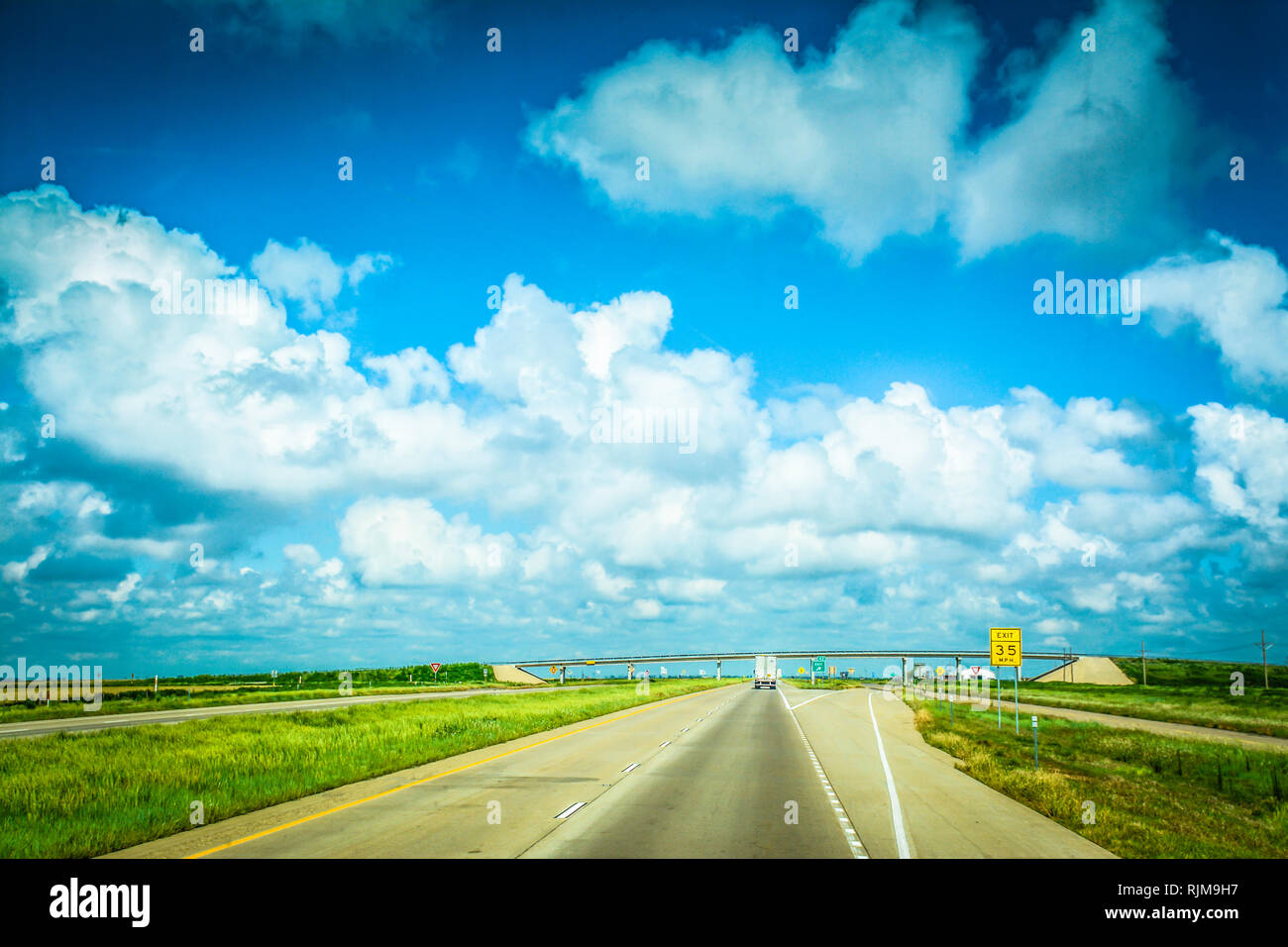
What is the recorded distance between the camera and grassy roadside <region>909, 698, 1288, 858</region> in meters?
13.1

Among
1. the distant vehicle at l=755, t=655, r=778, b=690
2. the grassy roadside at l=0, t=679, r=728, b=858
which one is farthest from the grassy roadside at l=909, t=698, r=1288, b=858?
the distant vehicle at l=755, t=655, r=778, b=690

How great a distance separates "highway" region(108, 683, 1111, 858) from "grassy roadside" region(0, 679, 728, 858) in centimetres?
80

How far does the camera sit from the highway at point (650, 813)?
1073 centimetres

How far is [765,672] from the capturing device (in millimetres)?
105812

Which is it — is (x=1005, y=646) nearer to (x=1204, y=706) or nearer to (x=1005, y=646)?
(x=1005, y=646)

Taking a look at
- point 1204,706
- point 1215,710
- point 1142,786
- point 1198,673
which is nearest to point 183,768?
point 1142,786

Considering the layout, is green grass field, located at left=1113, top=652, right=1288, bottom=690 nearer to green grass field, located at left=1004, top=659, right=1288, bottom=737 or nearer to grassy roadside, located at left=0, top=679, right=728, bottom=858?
green grass field, located at left=1004, top=659, right=1288, bottom=737

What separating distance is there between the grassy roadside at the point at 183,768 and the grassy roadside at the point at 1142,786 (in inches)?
542

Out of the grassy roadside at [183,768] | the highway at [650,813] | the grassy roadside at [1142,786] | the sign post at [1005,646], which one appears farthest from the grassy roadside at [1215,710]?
the grassy roadside at [183,768]

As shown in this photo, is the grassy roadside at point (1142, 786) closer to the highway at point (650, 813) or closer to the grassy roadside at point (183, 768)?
the highway at point (650, 813)

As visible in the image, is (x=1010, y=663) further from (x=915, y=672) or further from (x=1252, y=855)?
(x=915, y=672)

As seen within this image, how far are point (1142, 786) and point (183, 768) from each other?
22448 mm
